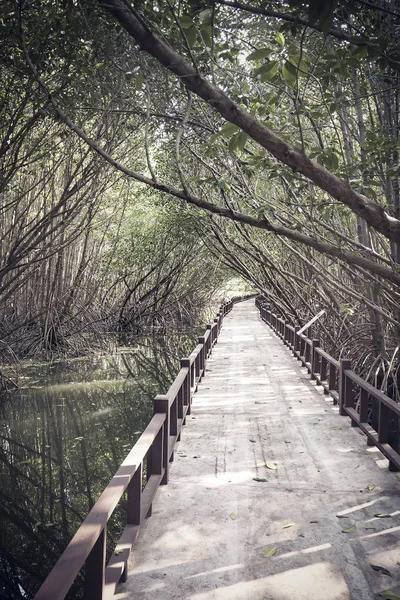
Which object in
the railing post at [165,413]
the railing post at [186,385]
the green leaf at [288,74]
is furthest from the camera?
the railing post at [186,385]

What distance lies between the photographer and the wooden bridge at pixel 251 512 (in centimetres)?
280

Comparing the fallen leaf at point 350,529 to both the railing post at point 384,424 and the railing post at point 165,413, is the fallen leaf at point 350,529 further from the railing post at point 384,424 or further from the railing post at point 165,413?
the railing post at point 165,413

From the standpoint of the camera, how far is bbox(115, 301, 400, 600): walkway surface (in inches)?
114

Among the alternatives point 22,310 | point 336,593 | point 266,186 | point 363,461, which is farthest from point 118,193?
point 336,593

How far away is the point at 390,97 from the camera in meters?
5.91

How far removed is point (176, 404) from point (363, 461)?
6.02 feet

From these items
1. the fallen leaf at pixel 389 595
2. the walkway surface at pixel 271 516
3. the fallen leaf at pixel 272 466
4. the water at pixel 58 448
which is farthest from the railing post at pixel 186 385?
the fallen leaf at pixel 389 595

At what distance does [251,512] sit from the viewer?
3.80 metres

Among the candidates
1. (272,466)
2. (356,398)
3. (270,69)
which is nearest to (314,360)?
(356,398)

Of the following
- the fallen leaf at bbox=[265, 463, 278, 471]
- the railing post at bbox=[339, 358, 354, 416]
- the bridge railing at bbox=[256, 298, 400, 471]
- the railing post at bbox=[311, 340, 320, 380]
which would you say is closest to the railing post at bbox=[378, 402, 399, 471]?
the bridge railing at bbox=[256, 298, 400, 471]

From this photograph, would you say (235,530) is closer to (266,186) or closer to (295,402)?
(295,402)

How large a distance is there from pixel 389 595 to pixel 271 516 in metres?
1.11

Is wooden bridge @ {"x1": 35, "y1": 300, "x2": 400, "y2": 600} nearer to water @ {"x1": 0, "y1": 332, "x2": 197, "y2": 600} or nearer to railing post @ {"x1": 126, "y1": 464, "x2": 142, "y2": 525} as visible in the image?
railing post @ {"x1": 126, "y1": 464, "x2": 142, "y2": 525}

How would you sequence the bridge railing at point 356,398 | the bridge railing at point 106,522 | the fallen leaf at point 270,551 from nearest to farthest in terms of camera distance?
the bridge railing at point 106,522
the fallen leaf at point 270,551
the bridge railing at point 356,398
